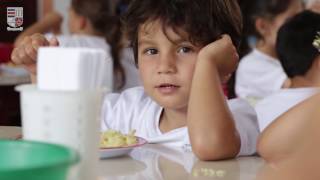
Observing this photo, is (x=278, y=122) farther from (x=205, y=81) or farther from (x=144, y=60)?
(x=144, y=60)

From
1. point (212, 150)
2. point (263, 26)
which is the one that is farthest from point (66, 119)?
point (263, 26)

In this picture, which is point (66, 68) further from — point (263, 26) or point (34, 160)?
point (263, 26)

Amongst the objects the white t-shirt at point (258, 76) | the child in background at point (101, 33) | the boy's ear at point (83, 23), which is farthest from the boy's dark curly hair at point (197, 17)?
the boy's ear at point (83, 23)

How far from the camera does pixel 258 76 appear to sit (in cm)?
363

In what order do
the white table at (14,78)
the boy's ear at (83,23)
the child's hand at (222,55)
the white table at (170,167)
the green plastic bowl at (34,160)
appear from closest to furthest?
the green plastic bowl at (34,160) < the white table at (170,167) < the child's hand at (222,55) < the white table at (14,78) < the boy's ear at (83,23)

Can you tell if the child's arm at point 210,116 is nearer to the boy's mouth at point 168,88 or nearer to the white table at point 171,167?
the white table at point 171,167

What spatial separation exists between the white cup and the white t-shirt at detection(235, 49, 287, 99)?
2.78 metres

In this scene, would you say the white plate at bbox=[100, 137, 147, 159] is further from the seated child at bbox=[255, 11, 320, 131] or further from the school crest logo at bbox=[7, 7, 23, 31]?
the seated child at bbox=[255, 11, 320, 131]

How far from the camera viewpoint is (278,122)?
1085mm

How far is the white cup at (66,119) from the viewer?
736 millimetres

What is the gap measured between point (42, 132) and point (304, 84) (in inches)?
76.8

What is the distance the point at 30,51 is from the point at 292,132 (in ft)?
2.22

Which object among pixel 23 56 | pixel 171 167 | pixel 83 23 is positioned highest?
pixel 83 23

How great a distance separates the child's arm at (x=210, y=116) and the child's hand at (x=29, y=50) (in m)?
0.35
